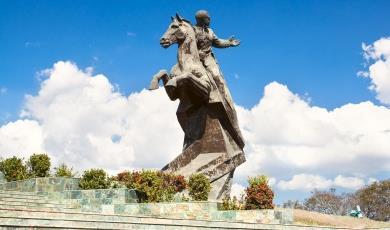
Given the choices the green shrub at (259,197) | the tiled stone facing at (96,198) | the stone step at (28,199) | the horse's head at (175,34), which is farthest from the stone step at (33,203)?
the horse's head at (175,34)

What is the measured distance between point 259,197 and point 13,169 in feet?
32.2

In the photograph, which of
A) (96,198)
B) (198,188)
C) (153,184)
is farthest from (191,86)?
(96,198)

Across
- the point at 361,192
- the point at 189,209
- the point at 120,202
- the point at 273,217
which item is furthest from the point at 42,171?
the point at 361,192

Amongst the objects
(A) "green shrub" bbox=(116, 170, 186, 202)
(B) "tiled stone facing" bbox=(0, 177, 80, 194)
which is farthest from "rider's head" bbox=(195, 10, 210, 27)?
(B) "tiled stone facing" bbox=(0, 177, 80, 194)

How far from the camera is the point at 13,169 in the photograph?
69.9 ft

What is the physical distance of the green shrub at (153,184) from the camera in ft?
55.5

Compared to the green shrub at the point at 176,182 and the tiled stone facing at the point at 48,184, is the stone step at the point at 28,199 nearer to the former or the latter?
the tiled stone facing at the point at 48,184

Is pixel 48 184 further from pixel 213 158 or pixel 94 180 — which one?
pixel 213 158

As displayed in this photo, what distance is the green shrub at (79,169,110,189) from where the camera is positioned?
709 inches

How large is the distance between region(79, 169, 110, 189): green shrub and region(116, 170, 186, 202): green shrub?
0.57 metres

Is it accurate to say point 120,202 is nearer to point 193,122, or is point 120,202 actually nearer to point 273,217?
point 273,217

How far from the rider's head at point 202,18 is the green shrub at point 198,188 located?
22.5ft

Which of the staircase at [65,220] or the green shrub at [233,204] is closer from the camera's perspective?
the staircase at [65,220]

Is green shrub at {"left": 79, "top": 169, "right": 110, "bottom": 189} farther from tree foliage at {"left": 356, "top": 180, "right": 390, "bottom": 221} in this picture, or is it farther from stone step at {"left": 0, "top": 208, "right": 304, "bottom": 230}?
tree foliage at {"left": 356, "top": 180, "right": 390, "bottom": 221}
